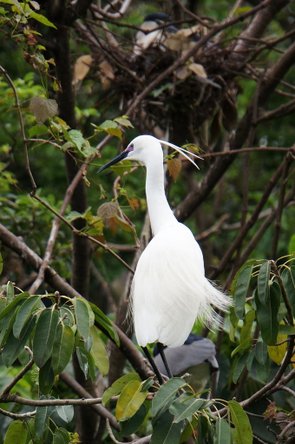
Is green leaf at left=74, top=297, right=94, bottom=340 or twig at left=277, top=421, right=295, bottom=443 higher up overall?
green leaf at left=74, top=297, right=94, bottom=340

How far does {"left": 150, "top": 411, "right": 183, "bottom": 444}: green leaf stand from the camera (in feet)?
6.20

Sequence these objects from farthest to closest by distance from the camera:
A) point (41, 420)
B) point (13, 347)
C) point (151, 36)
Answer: point (151, 36), point (41, 420), point (13, 347)

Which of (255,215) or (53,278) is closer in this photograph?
(53,278)

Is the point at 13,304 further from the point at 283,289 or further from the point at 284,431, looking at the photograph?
the point at 284,431

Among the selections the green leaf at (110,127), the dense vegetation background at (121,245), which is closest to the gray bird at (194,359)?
the dense vegetation background at (121,245)

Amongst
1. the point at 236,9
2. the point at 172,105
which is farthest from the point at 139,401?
the point at 236,9

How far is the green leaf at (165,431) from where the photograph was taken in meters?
1.89

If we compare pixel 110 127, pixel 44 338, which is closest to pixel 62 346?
pixel 44 338

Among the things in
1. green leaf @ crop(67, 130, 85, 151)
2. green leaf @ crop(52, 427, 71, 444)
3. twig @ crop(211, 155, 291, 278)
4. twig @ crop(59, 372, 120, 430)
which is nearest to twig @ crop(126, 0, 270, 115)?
twig @ crop(211, 155, 291, 278)

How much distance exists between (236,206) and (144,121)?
3.11 metres

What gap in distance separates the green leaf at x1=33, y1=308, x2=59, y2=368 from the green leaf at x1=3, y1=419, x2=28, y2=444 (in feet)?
1.03

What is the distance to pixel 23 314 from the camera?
1.86 metres

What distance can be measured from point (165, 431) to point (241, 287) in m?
0.35

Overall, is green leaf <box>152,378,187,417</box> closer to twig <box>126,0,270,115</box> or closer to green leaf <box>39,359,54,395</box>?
green leaf <box>39,359,54,395</box>
